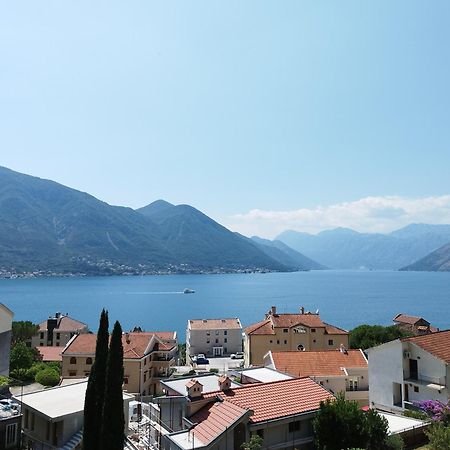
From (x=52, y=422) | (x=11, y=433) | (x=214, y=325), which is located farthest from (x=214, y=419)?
(x=214, y=325)

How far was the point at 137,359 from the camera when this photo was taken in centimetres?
4744

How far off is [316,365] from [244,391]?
2338cm

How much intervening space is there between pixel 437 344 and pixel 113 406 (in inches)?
882

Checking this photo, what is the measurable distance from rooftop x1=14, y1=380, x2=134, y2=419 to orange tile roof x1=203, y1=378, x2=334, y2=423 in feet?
30.6

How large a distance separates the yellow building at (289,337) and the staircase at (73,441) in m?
41.4

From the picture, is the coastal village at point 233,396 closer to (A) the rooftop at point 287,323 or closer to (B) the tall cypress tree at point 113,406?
(B) the tall cypress tree at point 113,406

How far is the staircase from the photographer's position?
24.3 m

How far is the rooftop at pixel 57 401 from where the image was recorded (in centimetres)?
2545

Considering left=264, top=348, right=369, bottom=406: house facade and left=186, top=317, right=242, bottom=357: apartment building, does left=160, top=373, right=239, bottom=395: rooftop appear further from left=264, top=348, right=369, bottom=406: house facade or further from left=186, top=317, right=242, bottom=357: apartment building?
left=186, top=317, right=242, bottom=357: apartment building

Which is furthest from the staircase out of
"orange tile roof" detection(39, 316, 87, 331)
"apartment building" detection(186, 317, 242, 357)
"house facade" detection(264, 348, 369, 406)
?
"orange tile roof" detection(39, 316, 87, 331)

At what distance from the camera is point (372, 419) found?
20703mm

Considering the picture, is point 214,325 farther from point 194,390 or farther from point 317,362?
point 194,390

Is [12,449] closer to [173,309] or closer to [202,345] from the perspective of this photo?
[202,345]

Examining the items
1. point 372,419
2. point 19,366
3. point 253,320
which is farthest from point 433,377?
point 253,320
